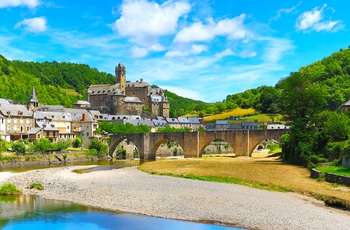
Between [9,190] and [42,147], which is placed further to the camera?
[42,147]

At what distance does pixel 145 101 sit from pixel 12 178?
107m

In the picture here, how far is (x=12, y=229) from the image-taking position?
2298 centimetres

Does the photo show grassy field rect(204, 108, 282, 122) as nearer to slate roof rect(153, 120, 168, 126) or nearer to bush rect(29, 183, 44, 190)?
slate roof rect(153, 120, 168, 126)

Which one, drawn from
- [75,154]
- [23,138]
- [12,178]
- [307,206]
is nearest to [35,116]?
[23,138]

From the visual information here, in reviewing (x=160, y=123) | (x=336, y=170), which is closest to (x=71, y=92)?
(x=160, y=123)

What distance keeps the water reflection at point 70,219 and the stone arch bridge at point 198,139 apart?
137 ft

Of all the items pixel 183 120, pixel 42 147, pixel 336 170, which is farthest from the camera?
pixel 183 120

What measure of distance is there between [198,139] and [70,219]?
159 feet

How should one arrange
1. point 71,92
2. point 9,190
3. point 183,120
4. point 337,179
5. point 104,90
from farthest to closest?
point 71,92, point 104,90, point 183,120, point 9,190, point 337,179

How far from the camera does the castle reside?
136500mm

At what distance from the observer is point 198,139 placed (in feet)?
239

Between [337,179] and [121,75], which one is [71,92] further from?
[337,179]

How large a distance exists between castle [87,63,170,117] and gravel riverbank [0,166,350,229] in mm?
94213

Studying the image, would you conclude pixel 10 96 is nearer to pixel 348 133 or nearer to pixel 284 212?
pixel 348 133
